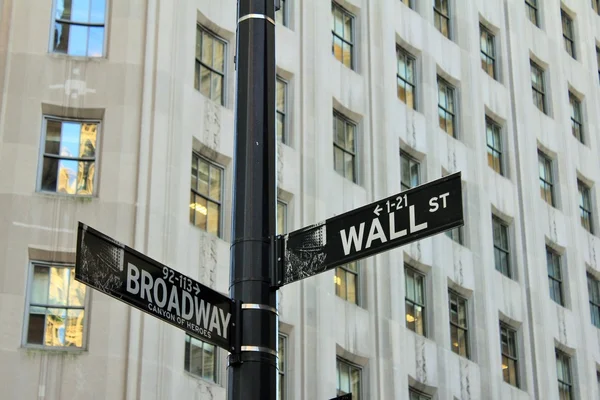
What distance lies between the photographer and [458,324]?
107ft

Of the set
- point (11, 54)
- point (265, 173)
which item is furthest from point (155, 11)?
point (265, 173)

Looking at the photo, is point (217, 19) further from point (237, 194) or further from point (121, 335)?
point (237, 194)

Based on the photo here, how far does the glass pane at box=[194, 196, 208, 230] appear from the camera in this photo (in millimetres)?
24766

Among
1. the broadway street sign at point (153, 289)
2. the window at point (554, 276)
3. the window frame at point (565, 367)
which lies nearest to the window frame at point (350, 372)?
the window frame at point (565, 367)

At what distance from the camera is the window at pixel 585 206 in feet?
135

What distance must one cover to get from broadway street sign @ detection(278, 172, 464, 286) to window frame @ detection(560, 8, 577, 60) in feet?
122

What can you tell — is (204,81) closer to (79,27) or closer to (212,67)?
(212,67)

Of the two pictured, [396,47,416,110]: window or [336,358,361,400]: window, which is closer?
[336,358,361,400]: window

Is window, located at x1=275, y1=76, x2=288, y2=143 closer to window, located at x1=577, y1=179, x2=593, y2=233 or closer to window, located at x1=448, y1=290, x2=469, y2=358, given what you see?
window, located at x1=448, y1=290, x2=469, y2=358

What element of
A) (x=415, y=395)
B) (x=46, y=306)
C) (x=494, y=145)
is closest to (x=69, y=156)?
(x=46, y=306)

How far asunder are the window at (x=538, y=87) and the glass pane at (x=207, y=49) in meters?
17.0

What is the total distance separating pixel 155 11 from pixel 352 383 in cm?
1001

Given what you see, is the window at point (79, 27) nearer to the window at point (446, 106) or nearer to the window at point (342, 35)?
the window at point (342, 35)

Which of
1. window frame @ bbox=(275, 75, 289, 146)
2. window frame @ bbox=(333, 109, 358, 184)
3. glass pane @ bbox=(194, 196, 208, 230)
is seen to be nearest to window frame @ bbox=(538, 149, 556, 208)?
window frame @ bbox=(333, 109, 358, 184)
